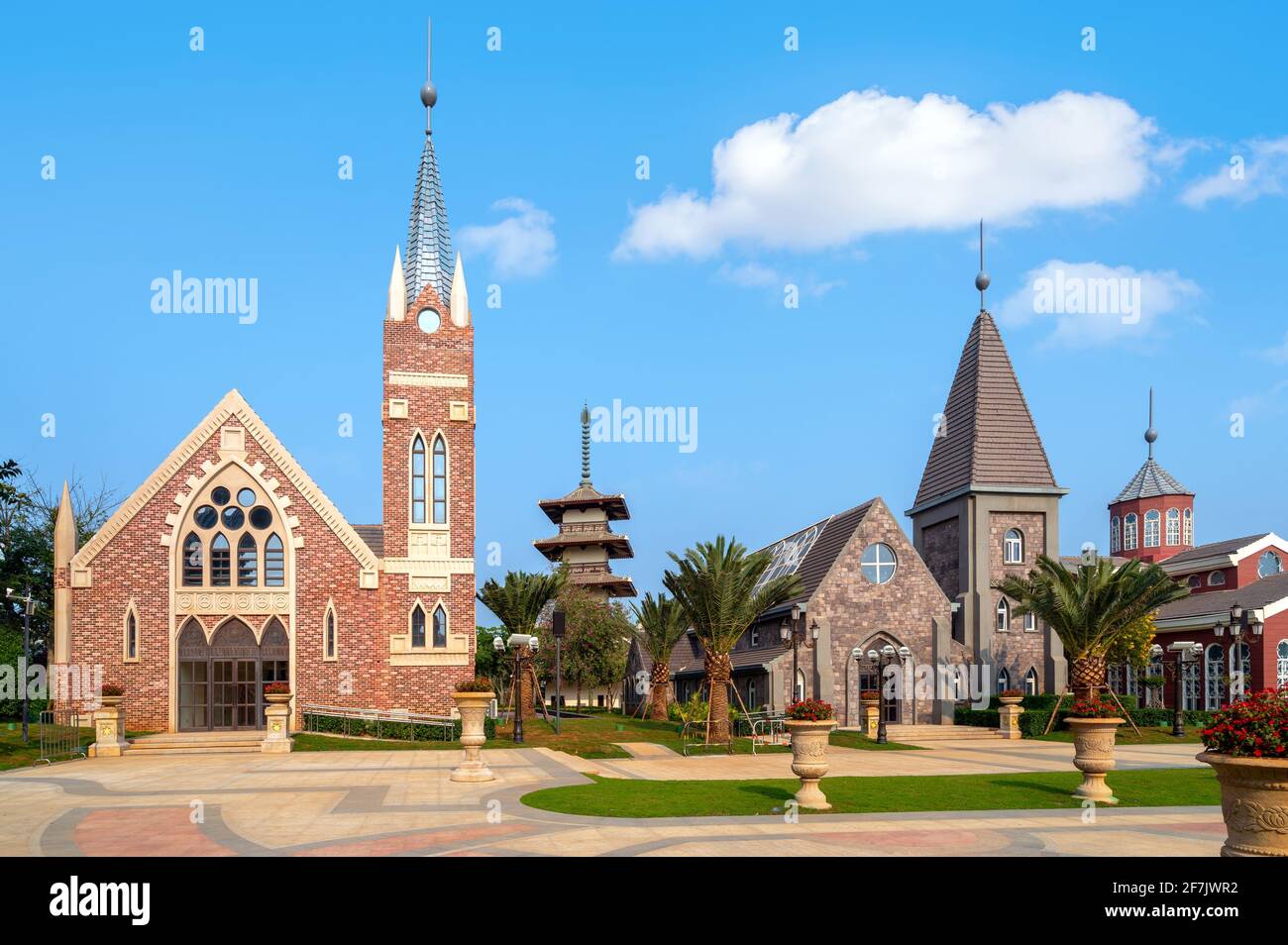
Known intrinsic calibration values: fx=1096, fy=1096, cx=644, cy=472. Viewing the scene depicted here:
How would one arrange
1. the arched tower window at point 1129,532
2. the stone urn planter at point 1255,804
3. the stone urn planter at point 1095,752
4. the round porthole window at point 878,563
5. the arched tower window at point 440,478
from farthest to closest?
the arched tower window at point 1129,532 < the round porthole window at point 878,563 < the arched tower window at point 440,478 < the stone urn planter at point 1095,752 < the stone urn planter at point 1255,804

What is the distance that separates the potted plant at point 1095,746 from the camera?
18.9 metres

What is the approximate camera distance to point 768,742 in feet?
117

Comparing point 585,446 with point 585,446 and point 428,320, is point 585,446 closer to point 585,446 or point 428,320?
point 585,446

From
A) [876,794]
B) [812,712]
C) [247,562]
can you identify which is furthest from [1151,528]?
[812,712]

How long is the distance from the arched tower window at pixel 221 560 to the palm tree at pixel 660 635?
65.1 ft

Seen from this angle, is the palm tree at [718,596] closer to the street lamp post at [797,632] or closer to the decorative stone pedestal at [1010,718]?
the street lamp post at [797,632]

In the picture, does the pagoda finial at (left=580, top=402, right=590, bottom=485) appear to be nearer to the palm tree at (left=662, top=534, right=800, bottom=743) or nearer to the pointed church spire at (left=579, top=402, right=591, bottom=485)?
the pointed church spire at (left=579, top=402, right=591, bottom=485)

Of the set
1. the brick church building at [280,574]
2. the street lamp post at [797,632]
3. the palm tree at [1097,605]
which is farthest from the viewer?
the palm tree at [1097,605]

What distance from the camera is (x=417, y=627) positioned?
39.9 meters

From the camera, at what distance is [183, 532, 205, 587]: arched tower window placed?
38.3m

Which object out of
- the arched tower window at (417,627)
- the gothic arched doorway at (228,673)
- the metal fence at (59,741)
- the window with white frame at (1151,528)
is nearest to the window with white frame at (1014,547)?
the arched tower window at (417,627)

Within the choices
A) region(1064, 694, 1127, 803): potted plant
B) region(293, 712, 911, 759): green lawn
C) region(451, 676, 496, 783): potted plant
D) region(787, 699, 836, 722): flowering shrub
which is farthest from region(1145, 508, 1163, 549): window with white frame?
region(787, 699, 836, 722): flowering shrub

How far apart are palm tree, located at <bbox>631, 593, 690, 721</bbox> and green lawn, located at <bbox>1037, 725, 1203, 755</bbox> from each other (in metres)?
16.5
